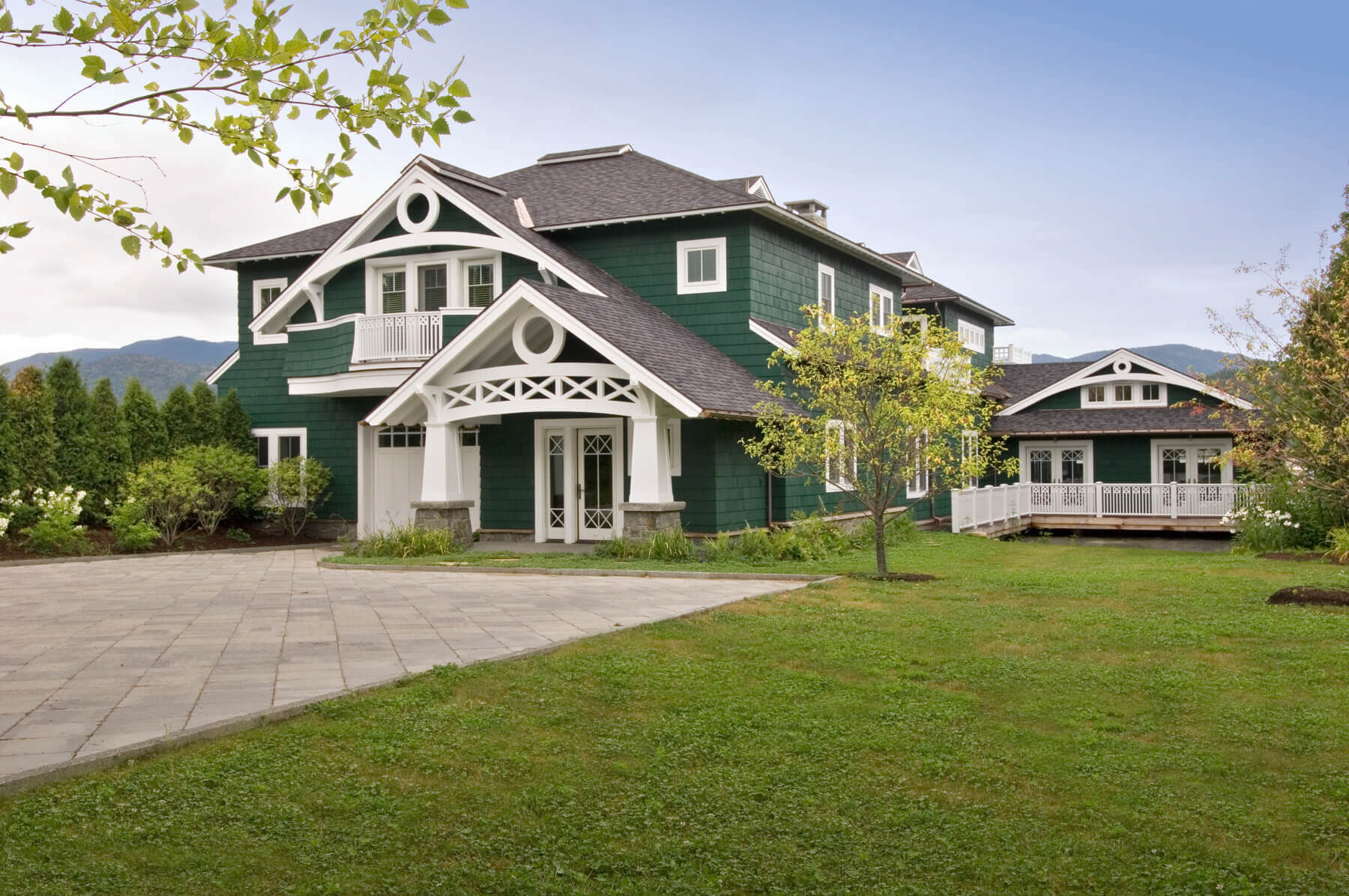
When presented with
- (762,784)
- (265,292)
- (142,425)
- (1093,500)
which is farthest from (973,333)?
(762,784)

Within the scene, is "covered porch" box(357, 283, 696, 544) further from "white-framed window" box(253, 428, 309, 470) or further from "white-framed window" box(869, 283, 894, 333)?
"white-framed window" box(869, 283, 894, 333)

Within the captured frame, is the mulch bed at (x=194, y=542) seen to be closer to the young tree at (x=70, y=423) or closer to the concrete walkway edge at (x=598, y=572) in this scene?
the young tree at (x=70, y=423)

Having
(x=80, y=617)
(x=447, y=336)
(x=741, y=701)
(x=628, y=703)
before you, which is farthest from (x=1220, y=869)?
(x=447, y=336)

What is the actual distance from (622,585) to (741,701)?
22.0ft

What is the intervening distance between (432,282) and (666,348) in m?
6.03

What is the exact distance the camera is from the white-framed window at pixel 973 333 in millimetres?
35094

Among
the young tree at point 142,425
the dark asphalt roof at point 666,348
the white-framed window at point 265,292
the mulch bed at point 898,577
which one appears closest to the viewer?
the mulch bed at point 898,577

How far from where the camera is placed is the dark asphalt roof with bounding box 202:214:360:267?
25.5 metres

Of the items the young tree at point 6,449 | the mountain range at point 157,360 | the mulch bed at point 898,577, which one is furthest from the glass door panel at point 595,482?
the mountain range at point 157,360

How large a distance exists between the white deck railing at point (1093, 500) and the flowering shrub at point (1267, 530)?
5928mm

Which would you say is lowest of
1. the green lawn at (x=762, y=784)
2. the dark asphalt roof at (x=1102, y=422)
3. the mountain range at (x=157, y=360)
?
the green lawn at (x=762, y=784)

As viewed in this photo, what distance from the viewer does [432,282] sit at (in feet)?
73.5

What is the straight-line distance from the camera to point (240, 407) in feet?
82.8

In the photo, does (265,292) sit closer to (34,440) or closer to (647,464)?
(34,440)
